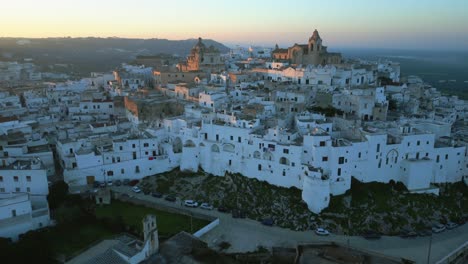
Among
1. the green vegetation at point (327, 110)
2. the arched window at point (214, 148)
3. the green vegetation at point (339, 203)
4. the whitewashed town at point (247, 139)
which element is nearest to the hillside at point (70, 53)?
the whitewashed town at point (247, 139)

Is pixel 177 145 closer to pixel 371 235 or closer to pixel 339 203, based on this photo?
pixel 339 203

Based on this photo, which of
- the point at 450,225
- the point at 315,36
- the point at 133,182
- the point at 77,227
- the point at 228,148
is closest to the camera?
the point at 77,227

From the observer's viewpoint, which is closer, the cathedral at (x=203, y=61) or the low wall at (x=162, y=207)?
the low wall at (x=162, y=207)

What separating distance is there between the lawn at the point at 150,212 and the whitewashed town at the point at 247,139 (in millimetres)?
4029

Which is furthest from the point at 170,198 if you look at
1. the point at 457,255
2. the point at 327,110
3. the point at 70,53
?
the point at 70,53

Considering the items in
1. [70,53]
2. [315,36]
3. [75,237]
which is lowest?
[75,237]

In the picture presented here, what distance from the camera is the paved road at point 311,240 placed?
2759 centimetres

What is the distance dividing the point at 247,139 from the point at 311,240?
11301 mm

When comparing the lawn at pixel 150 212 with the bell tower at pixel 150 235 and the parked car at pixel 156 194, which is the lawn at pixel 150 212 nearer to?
the parked car at pixel 156 194

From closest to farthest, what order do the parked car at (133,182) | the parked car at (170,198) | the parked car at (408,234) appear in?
the parked car at (408,234), the parked car at (170,198), the parked car at (133,182)

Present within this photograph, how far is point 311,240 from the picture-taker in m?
28.7

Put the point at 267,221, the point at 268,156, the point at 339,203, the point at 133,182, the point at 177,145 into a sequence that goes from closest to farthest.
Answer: the point at 267,221, the point at 339,203, the point at 268,156, the point at 133,182, the point at 177,145

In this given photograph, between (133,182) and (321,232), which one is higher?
(133,182)

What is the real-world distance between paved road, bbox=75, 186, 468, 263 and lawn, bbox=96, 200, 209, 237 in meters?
1.91
